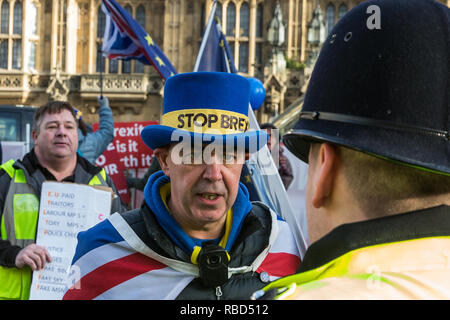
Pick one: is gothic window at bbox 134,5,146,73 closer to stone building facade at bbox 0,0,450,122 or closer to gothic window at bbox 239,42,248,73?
stone building facade at bbox 0,0,450,122

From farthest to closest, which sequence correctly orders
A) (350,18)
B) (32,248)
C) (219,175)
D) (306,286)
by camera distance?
(32,248)
(219,175)
(350,18)
(306,286)

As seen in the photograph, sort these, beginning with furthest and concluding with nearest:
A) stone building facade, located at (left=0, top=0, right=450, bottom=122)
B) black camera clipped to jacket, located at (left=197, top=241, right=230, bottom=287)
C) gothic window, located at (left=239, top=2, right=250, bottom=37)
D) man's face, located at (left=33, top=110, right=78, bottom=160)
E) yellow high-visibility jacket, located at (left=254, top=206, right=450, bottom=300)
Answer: gothic window, located at (left=239, top=2, right=250, bottom=37), stone building facade, located at (left=0, top=0, right=450, bottom=122), man's face, located at (left=33, top=110, right=78, bottom=160), black camera clipped to jacket, located at (left=197, top=241, right=230, bottom=287), yellow high-visibility jacket, located at (left=254, top=206, right=450, bottom=300)

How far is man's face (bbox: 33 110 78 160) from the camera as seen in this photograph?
10.7ft

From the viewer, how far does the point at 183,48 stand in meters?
23.8

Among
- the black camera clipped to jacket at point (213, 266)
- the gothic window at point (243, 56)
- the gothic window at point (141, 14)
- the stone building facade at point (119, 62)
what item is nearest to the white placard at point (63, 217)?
the black camera clipped to jacket at point (213, 266)

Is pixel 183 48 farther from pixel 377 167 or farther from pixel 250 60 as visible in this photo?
pixel 377 167

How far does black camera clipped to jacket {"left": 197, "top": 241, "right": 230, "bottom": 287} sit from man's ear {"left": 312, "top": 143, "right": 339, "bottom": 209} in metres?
0.90

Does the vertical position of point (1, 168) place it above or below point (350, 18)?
below

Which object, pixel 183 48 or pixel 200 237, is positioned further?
pixel 183 48

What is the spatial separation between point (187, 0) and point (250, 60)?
148 inches

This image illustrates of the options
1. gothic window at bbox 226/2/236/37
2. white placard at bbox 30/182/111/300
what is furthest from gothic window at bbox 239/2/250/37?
white placard at bbox 30/182/111/300

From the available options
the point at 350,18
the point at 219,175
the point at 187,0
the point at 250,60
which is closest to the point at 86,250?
the point at 219,175
